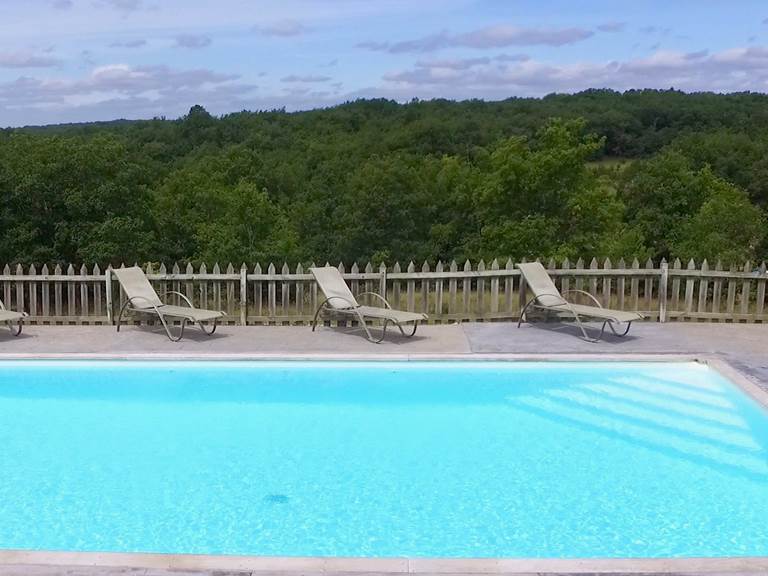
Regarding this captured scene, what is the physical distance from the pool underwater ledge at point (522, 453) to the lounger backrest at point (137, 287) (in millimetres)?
1279

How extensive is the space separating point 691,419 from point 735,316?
14.7 ft

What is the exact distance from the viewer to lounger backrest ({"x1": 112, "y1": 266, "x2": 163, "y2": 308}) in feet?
33.1

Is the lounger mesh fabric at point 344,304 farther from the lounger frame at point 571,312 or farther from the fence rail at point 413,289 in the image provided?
the lounger frame at point 571,312

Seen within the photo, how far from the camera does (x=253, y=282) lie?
439 inches

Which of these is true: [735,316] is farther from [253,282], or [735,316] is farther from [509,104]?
[509,104]

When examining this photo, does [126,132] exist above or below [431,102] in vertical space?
below

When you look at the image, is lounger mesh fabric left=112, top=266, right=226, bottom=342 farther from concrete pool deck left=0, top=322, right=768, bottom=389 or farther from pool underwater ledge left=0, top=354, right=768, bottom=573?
pool underwater ledge left=0, top=354, right=768, bottom=573

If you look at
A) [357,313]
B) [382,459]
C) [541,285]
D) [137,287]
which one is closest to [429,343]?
[357,313]

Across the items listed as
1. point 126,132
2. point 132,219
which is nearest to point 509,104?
point 126,132

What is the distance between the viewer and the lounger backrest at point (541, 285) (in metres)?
10.4

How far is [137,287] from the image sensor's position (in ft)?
34.0

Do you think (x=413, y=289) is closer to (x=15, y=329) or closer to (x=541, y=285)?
(x=541, y=285)

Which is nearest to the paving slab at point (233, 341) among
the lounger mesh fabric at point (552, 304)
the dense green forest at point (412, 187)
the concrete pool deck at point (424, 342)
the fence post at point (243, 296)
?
the concrete pool deck at point (424, 342)

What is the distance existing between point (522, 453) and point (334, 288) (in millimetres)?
4531
